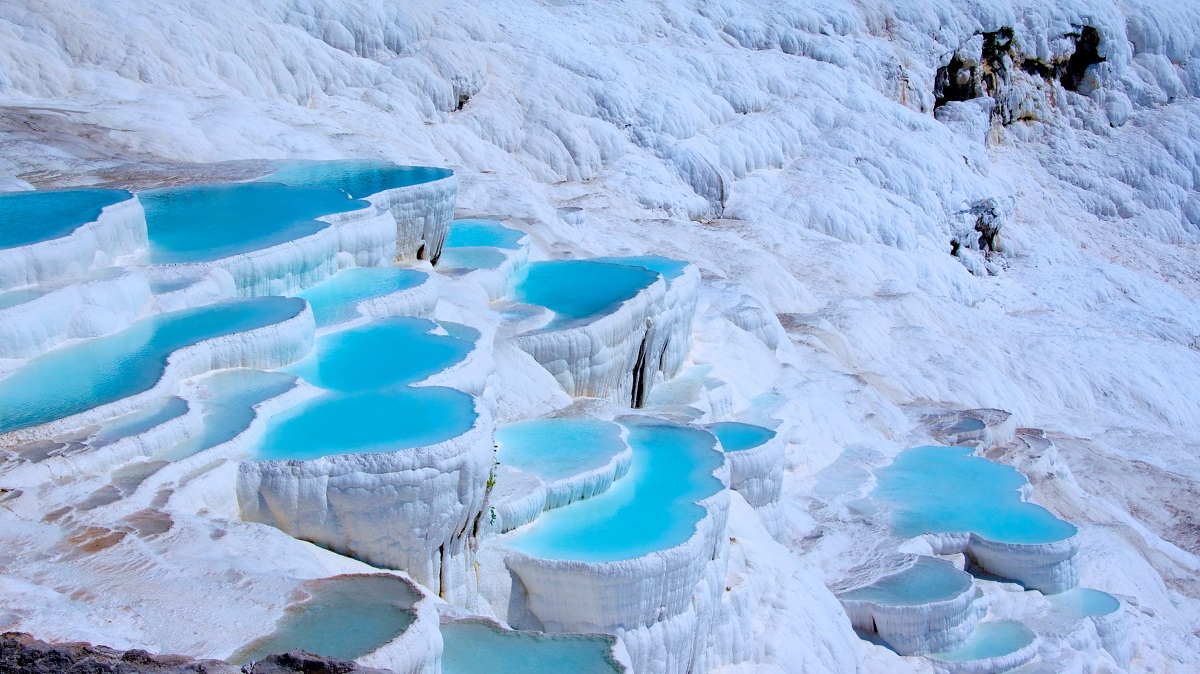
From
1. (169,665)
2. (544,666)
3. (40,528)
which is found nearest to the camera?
(169,665)

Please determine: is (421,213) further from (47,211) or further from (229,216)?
(47,211)

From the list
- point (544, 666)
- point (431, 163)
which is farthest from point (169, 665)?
point (431, 163)

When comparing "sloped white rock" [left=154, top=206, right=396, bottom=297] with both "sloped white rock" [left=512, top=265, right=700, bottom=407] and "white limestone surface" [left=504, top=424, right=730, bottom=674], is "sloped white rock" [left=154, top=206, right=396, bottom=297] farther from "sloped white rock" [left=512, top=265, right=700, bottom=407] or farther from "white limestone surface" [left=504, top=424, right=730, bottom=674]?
"white limestone surface" [left=504, top=424, right=730, bottom=674]

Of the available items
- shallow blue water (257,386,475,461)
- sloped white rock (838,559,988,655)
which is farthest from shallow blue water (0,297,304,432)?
sloped white rock (838,559,988,655)

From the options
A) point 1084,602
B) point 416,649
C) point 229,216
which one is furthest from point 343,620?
→ point 1084,602

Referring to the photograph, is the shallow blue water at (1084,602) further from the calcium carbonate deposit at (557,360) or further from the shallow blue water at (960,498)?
the shallow blue water at (960,498)

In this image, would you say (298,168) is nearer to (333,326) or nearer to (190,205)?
(190,205)
